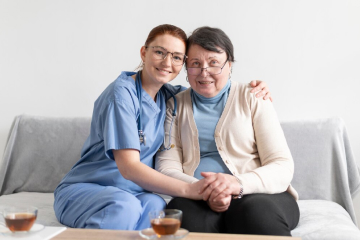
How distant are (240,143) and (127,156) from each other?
0.50 m

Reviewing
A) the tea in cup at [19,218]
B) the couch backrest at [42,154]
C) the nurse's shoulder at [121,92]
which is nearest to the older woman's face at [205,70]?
the nurse's shoulder at [121,92]

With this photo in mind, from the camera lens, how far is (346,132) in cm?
226

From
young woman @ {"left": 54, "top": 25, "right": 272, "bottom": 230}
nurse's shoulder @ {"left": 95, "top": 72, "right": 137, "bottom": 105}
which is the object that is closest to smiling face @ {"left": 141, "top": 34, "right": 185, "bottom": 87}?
young woman @ {"left": 54, "top": 25, "right": 272, "bottom": 230}

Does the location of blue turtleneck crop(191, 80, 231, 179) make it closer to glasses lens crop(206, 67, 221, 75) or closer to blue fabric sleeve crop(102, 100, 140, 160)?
glasses lens crop(206, 67, 221, 75)

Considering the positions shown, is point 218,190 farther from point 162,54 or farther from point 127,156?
point 162,54

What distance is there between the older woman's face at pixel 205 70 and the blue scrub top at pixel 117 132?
191mm

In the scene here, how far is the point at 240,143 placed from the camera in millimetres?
1896

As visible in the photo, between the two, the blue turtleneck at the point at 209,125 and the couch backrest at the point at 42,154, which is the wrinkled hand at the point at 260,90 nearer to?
the blue turtleneck at the point at 209,125

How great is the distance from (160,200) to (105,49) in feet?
3.76

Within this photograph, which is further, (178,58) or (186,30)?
(186,30)

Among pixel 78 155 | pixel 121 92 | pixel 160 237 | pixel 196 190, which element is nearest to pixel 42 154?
pixel 78 155

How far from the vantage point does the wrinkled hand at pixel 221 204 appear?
1.61 meters

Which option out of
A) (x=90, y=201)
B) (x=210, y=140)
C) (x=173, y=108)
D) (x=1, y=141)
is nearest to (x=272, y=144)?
(x=210, y=140)

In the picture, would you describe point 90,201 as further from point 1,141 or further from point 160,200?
point 1,141
